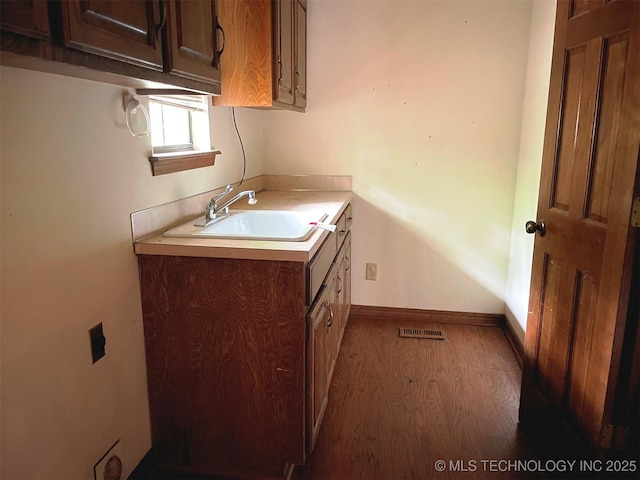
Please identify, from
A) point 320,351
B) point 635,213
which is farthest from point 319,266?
point 635,213

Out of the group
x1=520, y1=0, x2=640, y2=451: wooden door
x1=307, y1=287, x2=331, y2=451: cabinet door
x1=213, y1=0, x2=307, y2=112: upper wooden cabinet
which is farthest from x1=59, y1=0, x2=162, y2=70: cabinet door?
x1=520, y1=0, x2=640, y2=451: wooden door

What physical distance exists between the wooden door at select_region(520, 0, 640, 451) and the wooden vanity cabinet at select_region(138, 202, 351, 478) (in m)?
0.92

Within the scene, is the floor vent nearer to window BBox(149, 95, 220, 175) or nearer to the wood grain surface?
the wood grain surface

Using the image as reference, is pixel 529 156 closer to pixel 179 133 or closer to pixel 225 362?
pixel 179 133

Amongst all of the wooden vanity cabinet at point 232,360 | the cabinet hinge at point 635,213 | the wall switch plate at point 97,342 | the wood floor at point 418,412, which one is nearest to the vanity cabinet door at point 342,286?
the wood floor at point 418,412

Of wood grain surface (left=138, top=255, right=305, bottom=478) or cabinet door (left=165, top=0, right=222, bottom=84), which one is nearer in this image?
cabinet door (left=165, top=0, right=222, bottom=84)

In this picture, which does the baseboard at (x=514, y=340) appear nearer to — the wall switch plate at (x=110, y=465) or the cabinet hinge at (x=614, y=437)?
the cabinet hinge at (x=614, y=437)

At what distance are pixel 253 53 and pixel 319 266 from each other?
1044mm

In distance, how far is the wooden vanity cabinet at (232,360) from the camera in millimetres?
1595

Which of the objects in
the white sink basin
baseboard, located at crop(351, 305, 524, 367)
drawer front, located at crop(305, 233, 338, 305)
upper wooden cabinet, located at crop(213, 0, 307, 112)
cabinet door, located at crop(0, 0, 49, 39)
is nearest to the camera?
cabinet door, located at crop(0, 0, 49, 39)

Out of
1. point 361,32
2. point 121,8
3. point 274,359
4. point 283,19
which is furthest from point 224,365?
point 361,32

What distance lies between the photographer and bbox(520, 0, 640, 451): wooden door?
139 centimetres

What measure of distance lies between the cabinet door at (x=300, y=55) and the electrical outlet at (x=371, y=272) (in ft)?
3.84

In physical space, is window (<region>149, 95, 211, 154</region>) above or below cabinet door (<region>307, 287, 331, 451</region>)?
above
